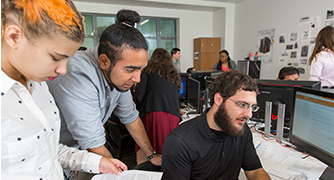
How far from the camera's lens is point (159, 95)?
201cm

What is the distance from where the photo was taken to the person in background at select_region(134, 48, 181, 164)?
2.02 metres

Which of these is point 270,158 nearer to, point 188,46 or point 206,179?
point 206,179

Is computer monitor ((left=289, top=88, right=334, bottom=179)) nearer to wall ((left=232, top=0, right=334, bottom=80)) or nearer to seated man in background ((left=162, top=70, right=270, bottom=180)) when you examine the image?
seated man in background ((left=162, top=70, right=270, bottom=180))

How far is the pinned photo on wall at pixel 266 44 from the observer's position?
5.07 meters

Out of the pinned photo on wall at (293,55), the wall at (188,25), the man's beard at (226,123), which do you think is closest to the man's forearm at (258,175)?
the man's beard at (226,123)

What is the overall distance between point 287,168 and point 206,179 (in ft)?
1.68

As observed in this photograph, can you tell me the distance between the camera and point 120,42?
0.94 m

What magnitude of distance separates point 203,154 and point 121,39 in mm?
787

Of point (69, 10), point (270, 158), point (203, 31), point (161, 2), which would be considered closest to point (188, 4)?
point (161, 2)

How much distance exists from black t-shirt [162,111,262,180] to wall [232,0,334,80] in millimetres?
4145

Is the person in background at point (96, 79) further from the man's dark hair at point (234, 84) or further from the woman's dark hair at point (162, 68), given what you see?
the woman's dark hair at point (162, 68)

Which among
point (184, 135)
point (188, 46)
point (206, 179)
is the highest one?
point (188, 46)

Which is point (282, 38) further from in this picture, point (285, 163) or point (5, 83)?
point (5, 83)

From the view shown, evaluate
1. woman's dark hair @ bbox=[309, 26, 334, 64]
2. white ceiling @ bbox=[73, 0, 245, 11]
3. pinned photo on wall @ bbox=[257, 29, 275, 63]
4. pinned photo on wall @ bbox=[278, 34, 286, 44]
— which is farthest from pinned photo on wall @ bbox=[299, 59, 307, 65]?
white ceiling @ bbox=[73, 0, 245, 11]
